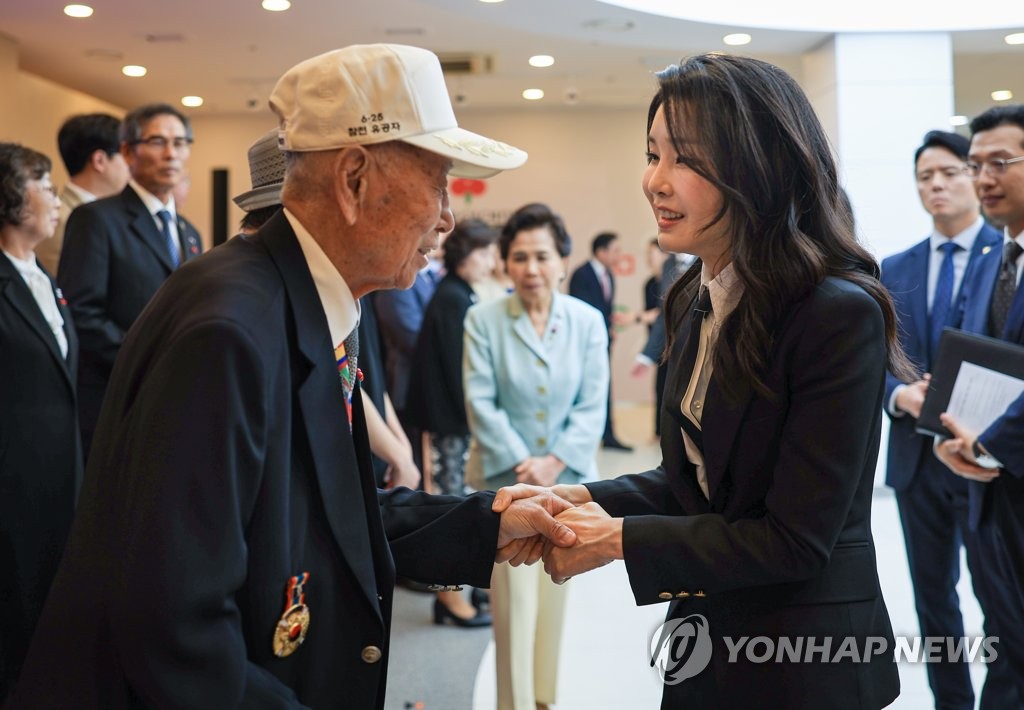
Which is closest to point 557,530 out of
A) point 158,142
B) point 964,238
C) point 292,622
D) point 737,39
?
point 292,622

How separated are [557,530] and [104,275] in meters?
2.81

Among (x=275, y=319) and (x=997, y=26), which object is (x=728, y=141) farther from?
(x=997, y=26)

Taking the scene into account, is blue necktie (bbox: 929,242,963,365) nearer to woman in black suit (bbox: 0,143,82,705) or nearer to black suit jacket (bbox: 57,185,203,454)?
black suit jacket (bbox: 57,185,203,454)

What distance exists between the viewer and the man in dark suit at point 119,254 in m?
3.89

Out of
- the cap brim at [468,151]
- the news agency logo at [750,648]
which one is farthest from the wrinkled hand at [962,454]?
the cap brim at [468,151]

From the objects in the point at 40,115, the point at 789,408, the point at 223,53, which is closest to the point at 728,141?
the point at 789,408

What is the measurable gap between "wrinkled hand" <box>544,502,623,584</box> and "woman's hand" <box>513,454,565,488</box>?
1673 mm

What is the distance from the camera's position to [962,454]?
2947mm

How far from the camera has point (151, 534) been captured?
3.55 feet

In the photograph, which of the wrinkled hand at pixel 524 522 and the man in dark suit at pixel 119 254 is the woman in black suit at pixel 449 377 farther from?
the wrinkled hand at pixel 524 522

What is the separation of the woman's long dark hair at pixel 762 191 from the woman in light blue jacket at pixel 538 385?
6.63 ft

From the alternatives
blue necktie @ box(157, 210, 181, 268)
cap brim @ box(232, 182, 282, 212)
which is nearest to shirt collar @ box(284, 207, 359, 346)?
cap brim @ box(232, 182, 282, 212)

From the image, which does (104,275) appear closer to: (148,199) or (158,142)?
(148,199)

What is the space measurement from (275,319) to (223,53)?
9.22m
